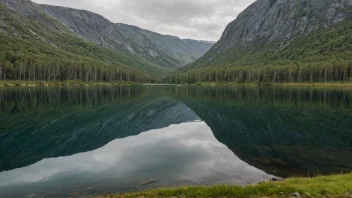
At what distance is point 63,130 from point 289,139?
36242 millimetres

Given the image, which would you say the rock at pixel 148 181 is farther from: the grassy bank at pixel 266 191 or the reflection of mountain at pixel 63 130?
the reflection of mountain at pixel 63 130

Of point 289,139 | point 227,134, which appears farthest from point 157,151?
point 289,139

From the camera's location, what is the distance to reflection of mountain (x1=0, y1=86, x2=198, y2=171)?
31.5 metres

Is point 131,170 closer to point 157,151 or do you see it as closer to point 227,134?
point 157,151

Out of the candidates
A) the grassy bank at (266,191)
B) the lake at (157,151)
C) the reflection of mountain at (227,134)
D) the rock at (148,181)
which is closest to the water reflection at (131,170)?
the lake at (157,151)

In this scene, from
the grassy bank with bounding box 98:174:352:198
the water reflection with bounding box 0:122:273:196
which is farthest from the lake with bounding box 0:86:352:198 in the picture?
the grassy bank with bounding box 98:174:352:198

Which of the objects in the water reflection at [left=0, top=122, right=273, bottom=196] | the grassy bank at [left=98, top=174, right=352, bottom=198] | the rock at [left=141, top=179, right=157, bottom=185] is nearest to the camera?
the grassy bank at [left=98, top=174, right=352, bottom=198]

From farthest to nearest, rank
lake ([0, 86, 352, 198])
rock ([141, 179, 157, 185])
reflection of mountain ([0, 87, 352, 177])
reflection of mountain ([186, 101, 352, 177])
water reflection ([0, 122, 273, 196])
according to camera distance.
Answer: reflection of mountain ([0, 87, 352, 177])
reflection of mountain ([186, 101, 352, 177])
lake ([0, 86, 352, 198])
rock ([141, 179, 157, 185])
water reflection ([0, 122, 273, 196])

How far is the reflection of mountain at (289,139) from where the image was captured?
88.4ft

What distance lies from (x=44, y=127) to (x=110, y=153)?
833 inches

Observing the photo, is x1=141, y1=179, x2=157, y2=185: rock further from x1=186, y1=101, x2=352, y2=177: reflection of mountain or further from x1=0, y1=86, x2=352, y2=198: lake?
x1=186, y1=101, x2=352, y2=177: reflection of mountain

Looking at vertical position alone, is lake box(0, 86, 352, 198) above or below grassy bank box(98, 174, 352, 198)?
below

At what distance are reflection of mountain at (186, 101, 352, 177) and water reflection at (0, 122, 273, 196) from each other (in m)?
2.90

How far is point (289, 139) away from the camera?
38812 millimetres
